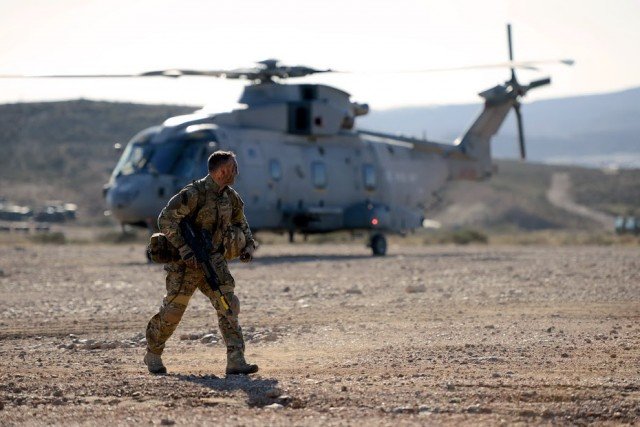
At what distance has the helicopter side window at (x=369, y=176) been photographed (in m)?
29.3

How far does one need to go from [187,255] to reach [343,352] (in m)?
2.01

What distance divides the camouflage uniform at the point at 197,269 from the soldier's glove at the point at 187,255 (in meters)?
0.05

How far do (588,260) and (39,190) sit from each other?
52099mm

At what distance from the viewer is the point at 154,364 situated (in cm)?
980

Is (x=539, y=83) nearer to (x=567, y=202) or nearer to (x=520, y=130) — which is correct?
(x=520, y=130)

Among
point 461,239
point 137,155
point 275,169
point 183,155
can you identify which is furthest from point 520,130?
point 461,239

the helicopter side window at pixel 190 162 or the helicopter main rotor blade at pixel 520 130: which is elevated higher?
the helicopter main rotor blade at pixel 520 130

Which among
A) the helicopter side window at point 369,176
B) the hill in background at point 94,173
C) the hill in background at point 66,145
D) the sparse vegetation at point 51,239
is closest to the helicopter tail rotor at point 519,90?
the helicopter side window at point 369,176

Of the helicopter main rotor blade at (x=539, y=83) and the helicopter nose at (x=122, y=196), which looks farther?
the helicopter main rotor blade at (x=539, y=83)

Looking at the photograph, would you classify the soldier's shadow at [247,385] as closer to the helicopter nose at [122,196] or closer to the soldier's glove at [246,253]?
the soldier's glove at [246,253]

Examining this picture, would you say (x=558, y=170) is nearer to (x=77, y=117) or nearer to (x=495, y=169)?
(x=77, y=117)

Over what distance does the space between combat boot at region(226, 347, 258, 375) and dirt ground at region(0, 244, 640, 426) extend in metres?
0.12

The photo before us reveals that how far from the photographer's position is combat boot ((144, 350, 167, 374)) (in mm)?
9781

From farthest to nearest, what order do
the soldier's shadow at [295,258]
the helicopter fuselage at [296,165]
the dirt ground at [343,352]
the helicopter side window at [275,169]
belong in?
the helicopter side window at [275,169]
the soldier's shadow at [295,258]
the helicopter fuselage at [296,165]
the dirt ground at [343,352]
